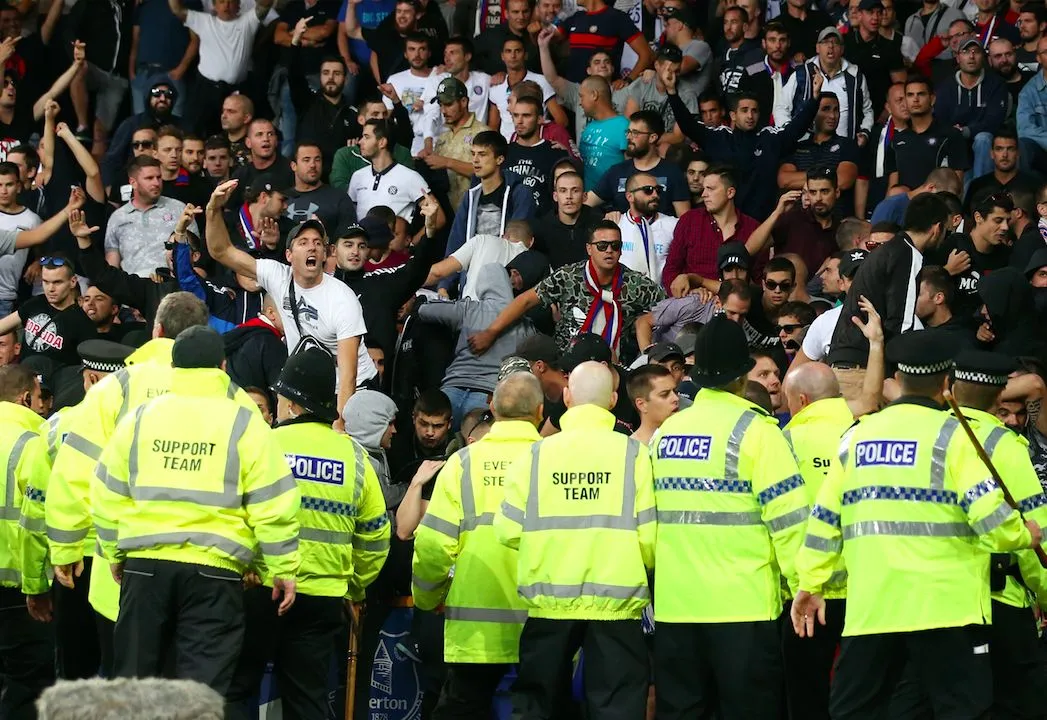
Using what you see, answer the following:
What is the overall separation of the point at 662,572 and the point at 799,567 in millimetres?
728

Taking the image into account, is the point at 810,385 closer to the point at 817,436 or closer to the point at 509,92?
the point at 817,436

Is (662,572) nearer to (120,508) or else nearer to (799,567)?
(799,567)

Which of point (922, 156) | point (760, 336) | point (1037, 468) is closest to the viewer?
point (1037, 468)

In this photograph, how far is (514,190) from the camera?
14352mm

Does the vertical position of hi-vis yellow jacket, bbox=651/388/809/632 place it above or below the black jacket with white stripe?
below

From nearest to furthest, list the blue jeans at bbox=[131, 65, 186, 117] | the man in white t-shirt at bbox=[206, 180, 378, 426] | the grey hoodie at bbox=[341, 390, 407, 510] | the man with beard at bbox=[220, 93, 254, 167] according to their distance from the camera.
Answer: the grey hoodie at bbox=[341, 390, 407, 510]
the man in white t-shirt at bbox=[206, 180, 378, 426]
the man with beard at bbox=[220, 93, 254, 167]
the blue jeans at bbox=[131, 65, 186, 117]

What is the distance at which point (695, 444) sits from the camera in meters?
8.11

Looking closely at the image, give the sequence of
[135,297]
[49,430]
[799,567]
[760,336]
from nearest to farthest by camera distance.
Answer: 1. [799,567]
2. [49,430]
3. [760,336]
4. [135,297]

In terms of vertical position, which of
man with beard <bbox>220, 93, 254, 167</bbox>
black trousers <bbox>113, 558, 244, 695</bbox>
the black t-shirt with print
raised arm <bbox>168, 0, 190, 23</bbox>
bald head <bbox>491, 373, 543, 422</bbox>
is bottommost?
black trousers <bbox>113, 558, 244, 695</bbox>

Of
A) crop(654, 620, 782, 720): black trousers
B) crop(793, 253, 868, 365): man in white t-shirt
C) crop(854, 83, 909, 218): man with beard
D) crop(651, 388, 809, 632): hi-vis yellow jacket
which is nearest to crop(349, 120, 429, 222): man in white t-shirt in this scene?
crop(793, 253, 868, 365): man in white t-shirt

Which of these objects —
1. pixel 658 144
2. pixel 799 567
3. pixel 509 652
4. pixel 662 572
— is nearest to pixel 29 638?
pixel 509 652

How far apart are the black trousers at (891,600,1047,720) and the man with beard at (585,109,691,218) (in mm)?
7017

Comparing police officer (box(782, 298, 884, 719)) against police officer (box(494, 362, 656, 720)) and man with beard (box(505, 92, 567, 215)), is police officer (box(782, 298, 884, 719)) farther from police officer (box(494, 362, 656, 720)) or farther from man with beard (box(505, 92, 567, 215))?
man with beard (box(505, 92, 567, 215))

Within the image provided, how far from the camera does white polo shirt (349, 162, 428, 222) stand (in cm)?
1492
